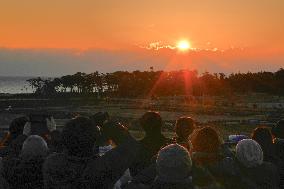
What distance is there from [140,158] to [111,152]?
226 cm

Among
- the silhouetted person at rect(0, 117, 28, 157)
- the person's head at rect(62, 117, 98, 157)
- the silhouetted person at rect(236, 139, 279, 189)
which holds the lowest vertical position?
the silhouetted person at rect(236, 139, 279, 189)

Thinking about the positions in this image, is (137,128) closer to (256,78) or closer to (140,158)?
(140,158)

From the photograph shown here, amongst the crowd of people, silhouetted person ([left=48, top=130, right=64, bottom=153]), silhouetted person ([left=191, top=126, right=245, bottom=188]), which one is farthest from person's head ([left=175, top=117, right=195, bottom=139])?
silhouetted person ([left=48, top=130, right=64, bottom=153])

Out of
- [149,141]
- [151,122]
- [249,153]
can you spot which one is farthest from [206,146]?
[149,141]

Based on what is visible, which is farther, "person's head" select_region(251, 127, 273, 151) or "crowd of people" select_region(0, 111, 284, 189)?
"person's head" select_region(251, 127, 273, 151)

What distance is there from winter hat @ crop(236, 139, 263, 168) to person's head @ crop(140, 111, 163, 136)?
140cm

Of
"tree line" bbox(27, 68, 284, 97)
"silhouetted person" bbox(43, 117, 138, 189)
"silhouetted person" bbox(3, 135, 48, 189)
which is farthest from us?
"tree line" bbox(27, 68, 284, 97)

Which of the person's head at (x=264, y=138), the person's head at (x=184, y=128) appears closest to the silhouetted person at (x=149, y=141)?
the person's head at (x=184, y=128)

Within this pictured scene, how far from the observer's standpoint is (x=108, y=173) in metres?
4.32

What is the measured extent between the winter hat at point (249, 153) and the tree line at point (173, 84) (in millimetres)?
87423

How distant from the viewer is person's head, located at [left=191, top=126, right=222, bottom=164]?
Answer: 555 cm

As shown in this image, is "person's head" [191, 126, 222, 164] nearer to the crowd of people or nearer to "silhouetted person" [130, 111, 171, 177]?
the crowd of people

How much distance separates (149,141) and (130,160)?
7.82ft

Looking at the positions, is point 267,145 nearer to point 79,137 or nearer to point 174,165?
point 174,165
